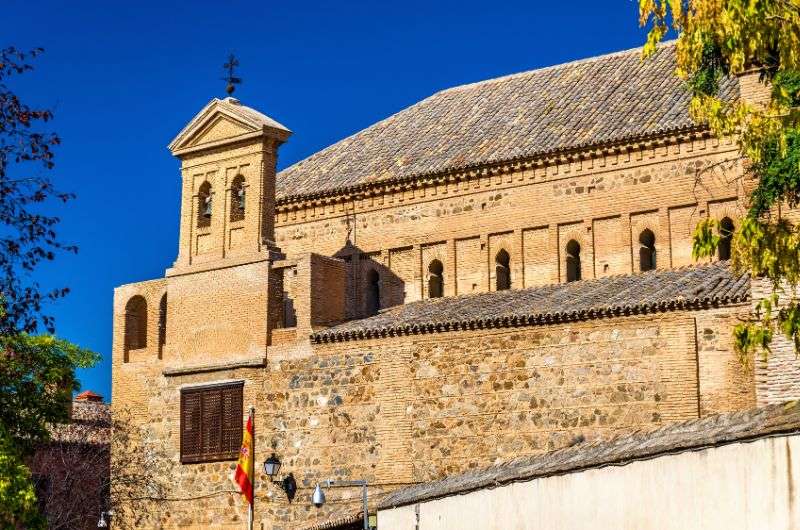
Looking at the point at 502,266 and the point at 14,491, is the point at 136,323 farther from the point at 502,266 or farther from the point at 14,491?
the point at 14,491

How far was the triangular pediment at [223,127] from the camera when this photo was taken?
84.4 ft

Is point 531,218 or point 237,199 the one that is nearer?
point 531,218

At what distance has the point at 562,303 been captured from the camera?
71.4 feet

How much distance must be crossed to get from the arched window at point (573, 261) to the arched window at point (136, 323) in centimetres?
824

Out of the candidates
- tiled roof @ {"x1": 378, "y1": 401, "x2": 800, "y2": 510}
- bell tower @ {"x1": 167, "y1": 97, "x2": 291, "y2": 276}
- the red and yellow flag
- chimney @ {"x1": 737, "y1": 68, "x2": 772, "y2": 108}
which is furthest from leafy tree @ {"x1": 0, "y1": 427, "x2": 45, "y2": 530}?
bell tower @ {"x1": 167, "y1": 97, "x2": 291, "y2": 276}

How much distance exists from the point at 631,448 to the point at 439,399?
289 inches

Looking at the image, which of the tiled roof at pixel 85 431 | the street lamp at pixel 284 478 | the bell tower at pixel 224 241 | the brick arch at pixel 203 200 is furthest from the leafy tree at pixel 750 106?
the tiled roof at pixel 85 431

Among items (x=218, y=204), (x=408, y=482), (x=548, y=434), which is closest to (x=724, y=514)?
(x=548, y=434)

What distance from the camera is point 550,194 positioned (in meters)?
25.0

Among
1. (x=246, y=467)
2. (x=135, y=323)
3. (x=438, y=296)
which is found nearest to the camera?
(x=246, y=467)

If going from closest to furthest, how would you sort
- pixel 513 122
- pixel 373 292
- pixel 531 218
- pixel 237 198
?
pixel 531 218, pixel 237 198, pixel 513 122, pixel 373 292

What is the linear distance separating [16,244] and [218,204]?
39.6 ft

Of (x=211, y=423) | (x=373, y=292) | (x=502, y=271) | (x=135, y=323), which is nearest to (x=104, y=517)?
(x=211, y=423)

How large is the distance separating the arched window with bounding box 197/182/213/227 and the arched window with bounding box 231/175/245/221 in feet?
2.12
